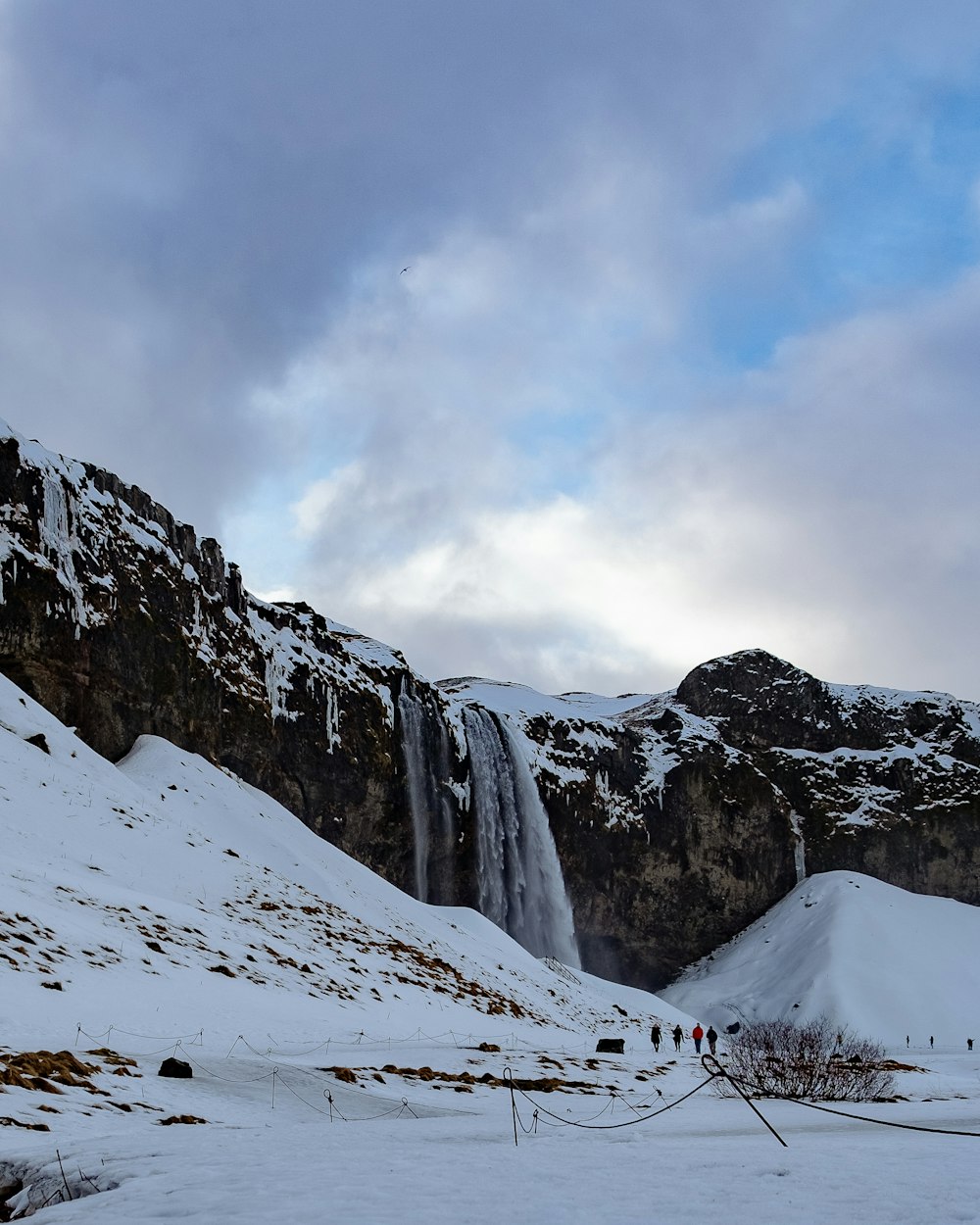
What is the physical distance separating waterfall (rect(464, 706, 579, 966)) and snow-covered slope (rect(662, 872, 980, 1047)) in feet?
42.3

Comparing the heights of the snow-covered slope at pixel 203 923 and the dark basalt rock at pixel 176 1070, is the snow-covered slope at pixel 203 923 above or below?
above

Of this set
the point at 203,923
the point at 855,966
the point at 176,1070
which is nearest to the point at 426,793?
the point at 855,966

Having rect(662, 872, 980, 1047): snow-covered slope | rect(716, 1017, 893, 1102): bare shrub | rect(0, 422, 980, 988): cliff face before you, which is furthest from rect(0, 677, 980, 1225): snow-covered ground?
rect(662, 872, 980, 1047): snow-covered slope

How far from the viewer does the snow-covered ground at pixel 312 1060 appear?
7.64m

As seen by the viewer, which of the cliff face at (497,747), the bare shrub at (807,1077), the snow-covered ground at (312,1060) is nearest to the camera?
the snow-covered ground at (312,1060)

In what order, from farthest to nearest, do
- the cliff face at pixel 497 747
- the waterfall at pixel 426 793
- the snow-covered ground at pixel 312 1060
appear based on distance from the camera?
1. the waterfall at pixel 426 793
2. the cliff face at pixel 497 747
3. the snow-covered ground at pixel 312 1060

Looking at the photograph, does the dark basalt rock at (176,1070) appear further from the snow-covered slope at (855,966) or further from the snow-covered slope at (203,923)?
the snow-covered slope at (855,966)

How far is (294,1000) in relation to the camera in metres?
25.3

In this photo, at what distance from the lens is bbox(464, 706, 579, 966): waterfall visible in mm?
68000

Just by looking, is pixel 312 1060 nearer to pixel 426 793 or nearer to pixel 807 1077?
pixel 807 1077

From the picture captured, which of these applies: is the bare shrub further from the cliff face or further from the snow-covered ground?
the cliff face

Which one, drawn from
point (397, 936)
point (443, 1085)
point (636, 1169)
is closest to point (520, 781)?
point (397, 936)

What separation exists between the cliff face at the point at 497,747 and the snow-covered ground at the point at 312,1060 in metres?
5.36

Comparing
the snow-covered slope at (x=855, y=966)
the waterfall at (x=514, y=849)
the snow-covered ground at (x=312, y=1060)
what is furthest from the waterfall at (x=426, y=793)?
the snow-covered slope at (x=855, y=966)
